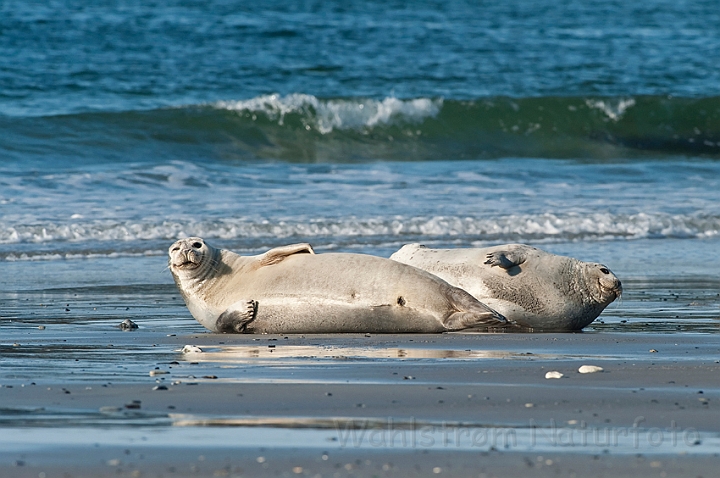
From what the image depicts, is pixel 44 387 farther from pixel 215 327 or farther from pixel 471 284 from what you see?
pixel 471 284

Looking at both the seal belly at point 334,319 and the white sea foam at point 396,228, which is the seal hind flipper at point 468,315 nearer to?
the seal belly at point 334,319

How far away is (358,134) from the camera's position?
60.7 ft

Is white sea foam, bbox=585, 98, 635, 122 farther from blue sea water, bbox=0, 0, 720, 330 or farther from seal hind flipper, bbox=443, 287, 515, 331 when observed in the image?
seal hind flipper, bbox=443, 287, 515, 331

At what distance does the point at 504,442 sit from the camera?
3.30 meters

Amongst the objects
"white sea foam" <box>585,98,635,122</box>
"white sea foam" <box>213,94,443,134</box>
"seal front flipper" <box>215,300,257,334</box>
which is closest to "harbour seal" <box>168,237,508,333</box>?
"seal front flipper" <box>215,300,257,334</box>

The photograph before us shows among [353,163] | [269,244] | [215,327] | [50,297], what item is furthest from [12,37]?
[215,327]

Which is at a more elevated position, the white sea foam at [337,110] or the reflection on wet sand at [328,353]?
the white sea foam at [337,110]

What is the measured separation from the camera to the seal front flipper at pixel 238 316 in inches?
235

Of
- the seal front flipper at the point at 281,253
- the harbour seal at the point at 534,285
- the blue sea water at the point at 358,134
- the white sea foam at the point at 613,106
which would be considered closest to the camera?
the harbour seal at the point at 534,285

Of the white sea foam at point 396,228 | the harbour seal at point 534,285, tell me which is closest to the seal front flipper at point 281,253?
the harbour seal at point 534,285

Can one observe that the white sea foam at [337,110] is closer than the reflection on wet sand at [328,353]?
No

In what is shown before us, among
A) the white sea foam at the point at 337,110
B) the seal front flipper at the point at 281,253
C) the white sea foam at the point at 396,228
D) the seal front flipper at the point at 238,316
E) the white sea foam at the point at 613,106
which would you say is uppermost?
the white sea foam at the point at 337,110

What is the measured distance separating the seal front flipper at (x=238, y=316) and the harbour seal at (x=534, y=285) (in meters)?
0.99

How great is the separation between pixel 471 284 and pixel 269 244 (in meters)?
4.23
